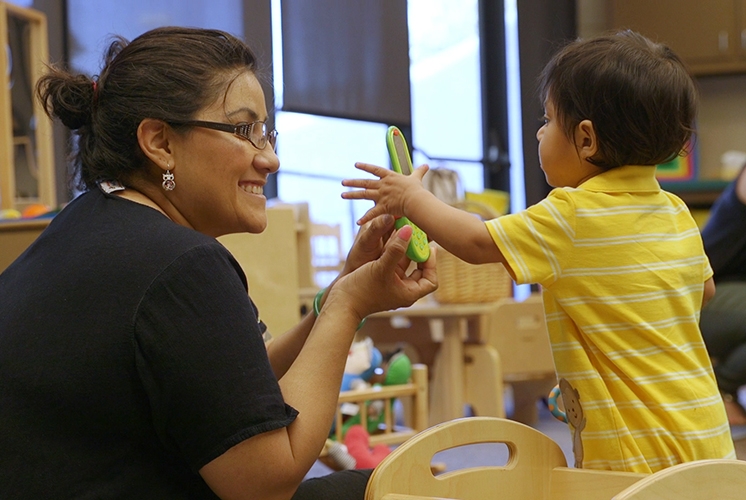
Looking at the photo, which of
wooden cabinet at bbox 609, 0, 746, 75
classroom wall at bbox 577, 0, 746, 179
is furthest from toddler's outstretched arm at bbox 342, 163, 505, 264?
classroom wall at bbox 577, 0, 746, 179

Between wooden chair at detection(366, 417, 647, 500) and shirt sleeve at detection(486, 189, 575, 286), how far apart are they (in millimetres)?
181

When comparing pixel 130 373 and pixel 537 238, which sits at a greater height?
pixel 537 238

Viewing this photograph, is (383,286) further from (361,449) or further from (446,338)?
(446,338)

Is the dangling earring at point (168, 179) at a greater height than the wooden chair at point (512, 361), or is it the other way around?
the dangling earring at point (168, 179)

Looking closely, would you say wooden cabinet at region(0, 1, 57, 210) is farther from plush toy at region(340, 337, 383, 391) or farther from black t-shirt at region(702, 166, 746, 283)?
black t-shirt at region(702, 166, 746, 283)

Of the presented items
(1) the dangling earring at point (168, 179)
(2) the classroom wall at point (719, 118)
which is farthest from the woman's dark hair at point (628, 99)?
(2) the classroom wall at point (719, 118)

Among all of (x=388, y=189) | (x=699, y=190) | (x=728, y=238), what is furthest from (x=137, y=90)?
(x=699, y=190)

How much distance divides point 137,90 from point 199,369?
0.34m

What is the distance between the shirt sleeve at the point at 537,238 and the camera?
913 mm

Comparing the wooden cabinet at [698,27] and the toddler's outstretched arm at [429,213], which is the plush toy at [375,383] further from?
the wooden cabinet at [698,27]

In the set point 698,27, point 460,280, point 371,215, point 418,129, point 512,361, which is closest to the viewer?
point 371,215

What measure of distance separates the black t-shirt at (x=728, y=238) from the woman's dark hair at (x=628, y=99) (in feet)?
4.99

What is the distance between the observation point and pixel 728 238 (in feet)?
8.01

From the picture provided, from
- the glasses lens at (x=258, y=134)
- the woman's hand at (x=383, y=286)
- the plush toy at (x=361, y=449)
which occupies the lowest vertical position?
the plush toy at (x=361, y=449)
